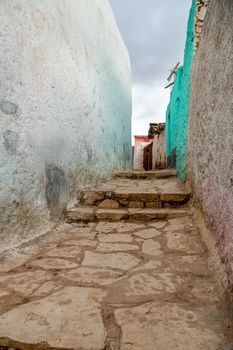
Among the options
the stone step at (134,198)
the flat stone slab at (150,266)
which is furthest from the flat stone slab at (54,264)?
the stone step at (134,198)

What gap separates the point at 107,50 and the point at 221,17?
3909mm

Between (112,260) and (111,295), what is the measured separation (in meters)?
0.59

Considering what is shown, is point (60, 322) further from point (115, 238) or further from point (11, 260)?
point (115, 238)

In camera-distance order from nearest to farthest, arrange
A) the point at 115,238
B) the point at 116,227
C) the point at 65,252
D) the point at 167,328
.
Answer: the point at 167,328 → the point at 65,252 → the point at 115,238 → the point at 116,227

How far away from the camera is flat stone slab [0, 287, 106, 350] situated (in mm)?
1173

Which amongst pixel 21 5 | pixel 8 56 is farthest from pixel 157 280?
pixel 21 5

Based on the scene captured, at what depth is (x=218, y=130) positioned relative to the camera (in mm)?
2006

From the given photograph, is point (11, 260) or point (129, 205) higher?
point (129, 205)

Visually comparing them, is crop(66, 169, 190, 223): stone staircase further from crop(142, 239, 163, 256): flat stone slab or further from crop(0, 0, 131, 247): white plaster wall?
crop(142, 239, 163, 256): flat stone slab

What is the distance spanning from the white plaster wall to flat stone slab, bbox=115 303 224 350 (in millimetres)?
1357

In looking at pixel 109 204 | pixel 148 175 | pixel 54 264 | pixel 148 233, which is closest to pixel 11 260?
pixel 54 264

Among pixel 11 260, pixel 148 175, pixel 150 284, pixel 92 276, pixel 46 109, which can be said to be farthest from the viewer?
pixel 148 175

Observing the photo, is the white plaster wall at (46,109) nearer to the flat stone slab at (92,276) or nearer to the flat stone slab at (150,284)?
the flat stone slab at (92,276)

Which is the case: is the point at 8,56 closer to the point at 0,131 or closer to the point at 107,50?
the point at 0,131
